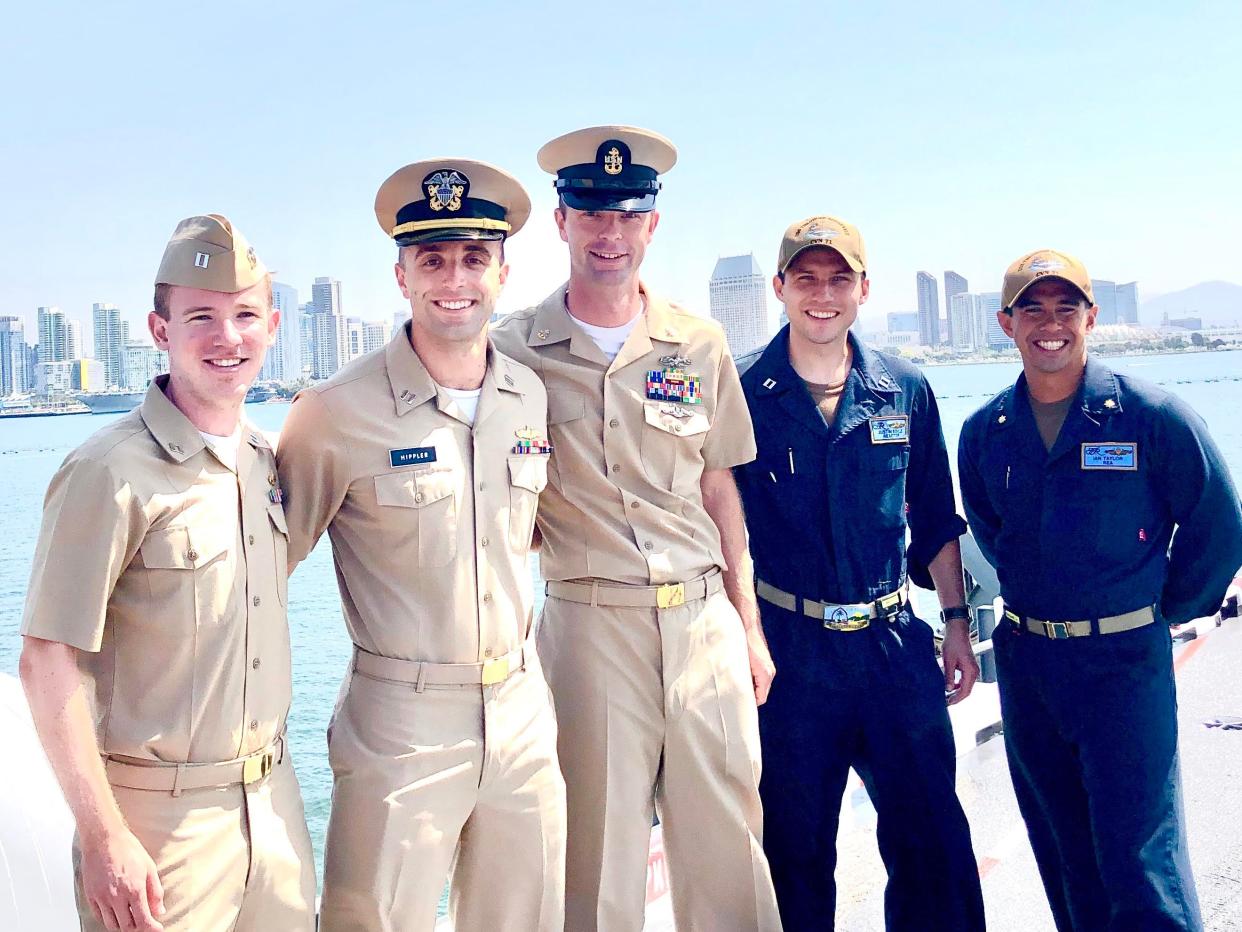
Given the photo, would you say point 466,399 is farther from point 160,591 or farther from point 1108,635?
point 1108,635

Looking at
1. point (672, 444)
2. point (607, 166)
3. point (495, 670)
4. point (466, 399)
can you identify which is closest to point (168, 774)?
point (495, 670)

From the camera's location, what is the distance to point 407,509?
2264 millimetres

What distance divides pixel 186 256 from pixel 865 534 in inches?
66.0

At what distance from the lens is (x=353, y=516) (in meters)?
2.30

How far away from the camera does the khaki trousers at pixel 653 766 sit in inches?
99.0

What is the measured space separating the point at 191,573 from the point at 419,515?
49 centimetres

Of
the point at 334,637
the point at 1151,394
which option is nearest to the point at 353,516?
Result: the point at 1151,394

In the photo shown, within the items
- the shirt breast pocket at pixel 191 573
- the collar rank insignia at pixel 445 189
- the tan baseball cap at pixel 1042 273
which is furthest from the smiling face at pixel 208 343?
the tan baseball cap at pixel 1042 273

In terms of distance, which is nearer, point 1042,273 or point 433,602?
point 433,602

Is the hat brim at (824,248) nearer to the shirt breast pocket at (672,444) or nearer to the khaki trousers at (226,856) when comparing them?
the shirt breast pocket at (672,444)

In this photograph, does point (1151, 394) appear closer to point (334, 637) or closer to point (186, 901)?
point (186, 901)

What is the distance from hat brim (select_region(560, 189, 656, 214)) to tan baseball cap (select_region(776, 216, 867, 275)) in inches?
16.7

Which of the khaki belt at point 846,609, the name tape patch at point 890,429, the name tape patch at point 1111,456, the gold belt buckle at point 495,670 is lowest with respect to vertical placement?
the gold belt buckle at point 495,670

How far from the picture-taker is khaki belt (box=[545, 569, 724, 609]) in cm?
255
